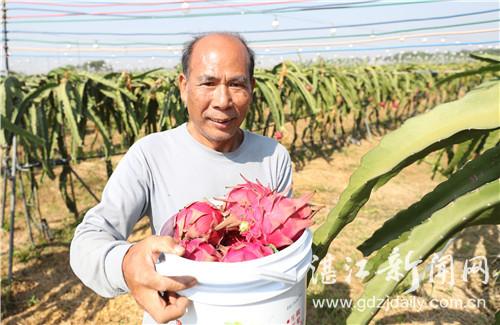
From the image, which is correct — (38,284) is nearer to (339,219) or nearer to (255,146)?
(255,146)

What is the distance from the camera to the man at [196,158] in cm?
72

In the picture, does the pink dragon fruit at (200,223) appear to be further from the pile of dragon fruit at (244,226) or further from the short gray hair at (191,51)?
the short gray hair at (191,51)

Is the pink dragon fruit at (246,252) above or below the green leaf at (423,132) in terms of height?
below

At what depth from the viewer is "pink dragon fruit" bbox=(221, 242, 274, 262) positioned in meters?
0.48

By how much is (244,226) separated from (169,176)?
14.5 inches

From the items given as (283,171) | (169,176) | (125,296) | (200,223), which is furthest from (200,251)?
(125,296)

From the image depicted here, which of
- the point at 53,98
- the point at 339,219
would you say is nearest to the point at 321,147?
the point at 53,98

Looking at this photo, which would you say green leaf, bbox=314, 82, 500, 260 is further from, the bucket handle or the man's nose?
the man's nose

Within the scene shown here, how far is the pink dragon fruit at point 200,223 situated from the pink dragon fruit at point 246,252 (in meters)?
0.03

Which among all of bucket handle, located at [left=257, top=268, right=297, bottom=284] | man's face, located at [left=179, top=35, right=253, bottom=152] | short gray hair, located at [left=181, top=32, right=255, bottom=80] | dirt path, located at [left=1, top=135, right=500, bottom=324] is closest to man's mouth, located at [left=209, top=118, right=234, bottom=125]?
man's face, located at [left=179, top=35, right=253, bottom=152]

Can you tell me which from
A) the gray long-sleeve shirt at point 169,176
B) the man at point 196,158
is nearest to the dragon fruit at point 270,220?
the man at point 196,158

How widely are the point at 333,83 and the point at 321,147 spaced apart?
110cm

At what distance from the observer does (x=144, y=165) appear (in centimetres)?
81

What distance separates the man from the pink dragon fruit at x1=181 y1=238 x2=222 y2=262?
0.15 m
